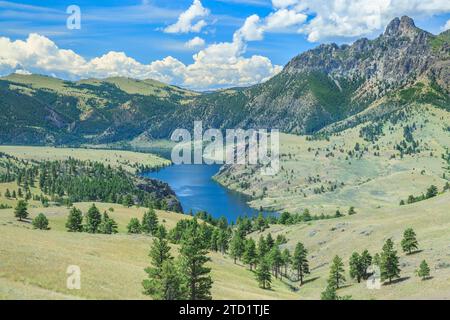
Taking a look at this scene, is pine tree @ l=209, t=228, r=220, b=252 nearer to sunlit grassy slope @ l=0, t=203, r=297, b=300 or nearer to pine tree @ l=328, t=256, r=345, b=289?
pine tree @ l=328, t=256, r=345, b=289

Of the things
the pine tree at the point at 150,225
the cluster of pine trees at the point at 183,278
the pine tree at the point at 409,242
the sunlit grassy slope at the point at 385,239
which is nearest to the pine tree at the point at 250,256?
the sunlit grassy slope at the point at 385,239

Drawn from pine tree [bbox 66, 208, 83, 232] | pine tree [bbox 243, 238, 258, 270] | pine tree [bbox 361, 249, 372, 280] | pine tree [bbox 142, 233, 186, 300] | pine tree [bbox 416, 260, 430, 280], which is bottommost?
pine tree [bbox 142, 233, 186, 300]

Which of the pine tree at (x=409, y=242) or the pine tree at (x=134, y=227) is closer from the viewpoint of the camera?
the pine tree at (x=409, y=242)

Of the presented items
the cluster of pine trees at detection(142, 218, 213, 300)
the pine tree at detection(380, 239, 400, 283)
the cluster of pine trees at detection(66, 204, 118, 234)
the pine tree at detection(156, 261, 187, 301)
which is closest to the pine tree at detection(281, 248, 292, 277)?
the pine tree at detection(380, 239, 400, 283)

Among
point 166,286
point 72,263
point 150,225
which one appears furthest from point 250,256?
point 166,286

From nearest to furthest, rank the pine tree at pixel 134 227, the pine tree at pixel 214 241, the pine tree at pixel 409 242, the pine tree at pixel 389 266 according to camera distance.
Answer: the pine tree at pixel 389 266 < the pine tree at pixel 409 242 < the pine tree at pixel 134 227 < the pine tree at pixel 214 241

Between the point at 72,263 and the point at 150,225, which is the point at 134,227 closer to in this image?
the point at 150,225

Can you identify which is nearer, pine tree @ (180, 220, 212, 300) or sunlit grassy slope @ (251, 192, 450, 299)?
pine tree @ (180, 220, 212, 300)

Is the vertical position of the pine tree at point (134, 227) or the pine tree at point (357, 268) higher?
the pine tree at point (134, 227)

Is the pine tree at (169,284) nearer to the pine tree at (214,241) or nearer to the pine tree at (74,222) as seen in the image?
the pine tree at (74,222)

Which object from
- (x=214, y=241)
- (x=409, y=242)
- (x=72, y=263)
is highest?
(x=214, y=241)

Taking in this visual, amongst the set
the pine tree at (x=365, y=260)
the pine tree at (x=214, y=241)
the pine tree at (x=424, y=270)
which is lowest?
the pine tree at (x=424, y=270)

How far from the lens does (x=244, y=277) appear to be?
10250cm

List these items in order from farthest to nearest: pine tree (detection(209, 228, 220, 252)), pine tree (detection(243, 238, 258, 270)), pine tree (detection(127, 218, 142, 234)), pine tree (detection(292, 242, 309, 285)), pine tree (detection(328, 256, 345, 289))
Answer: pine tree (detection(209, 228, 220, 252)) → pine tree (detection(127, 218, 142, 234)) → pine tree (detection(292, 242, 309, 285)) → pine tree (detection(243, 238, 258, 270)) → pine tree (detection(328, 256, 345, 289))
